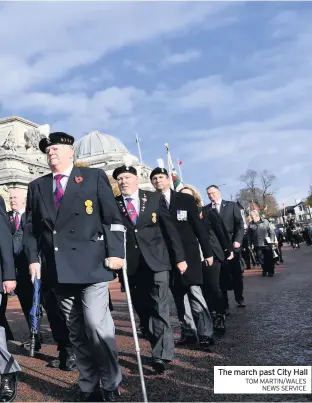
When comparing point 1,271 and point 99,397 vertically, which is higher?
point 1,271

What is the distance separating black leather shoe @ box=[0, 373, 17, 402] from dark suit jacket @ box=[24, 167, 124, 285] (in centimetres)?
95

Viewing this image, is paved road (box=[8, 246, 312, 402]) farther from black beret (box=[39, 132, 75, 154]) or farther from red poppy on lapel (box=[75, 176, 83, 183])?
black beret (box=[39, 132, 75, 154])

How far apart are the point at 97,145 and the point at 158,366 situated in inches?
3958

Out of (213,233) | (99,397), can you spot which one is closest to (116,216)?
(99,397)

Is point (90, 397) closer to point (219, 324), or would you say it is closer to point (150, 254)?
point (150, 254)

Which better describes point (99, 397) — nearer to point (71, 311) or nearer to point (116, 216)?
point (71, 311)

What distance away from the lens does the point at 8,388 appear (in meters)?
4.25

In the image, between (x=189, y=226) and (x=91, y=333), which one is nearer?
(x=91, y=333)

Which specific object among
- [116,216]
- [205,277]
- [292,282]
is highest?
[116,216]

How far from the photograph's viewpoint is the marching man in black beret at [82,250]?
4.03 metres

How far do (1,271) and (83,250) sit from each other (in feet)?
3.11

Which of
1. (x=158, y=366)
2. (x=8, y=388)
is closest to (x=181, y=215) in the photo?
(x=158, y=366)

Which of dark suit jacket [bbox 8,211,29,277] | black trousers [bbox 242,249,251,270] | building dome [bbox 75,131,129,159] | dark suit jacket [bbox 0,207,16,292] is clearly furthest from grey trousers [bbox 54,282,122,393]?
building dome [bbox 75,131,129,159]

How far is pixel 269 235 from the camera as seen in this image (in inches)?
584
